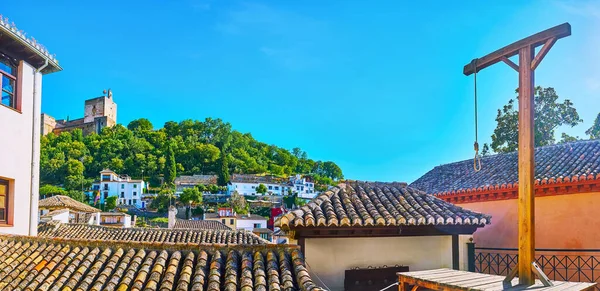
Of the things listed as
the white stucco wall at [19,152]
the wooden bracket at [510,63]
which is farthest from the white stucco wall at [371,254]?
the white stucco wall at [19,152]

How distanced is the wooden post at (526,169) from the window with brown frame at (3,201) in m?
11.8

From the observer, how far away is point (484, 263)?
1255cm

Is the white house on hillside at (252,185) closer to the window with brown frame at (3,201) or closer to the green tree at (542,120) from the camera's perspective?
the green tree at (542,120)

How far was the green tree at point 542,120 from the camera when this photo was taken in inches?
818

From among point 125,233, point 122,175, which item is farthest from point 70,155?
point 125,233

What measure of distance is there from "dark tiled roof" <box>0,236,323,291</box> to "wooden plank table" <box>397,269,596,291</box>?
162cm

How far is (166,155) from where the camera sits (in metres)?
105

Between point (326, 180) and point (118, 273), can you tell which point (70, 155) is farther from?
point (118, 273)

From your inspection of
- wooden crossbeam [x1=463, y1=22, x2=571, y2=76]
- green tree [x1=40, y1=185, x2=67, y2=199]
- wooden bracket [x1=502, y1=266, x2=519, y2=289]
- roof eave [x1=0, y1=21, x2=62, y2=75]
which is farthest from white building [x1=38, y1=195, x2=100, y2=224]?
green tree [x1=40, y1=185, x2=67, y2=199]

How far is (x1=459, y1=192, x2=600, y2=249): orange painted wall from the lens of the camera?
433 inches

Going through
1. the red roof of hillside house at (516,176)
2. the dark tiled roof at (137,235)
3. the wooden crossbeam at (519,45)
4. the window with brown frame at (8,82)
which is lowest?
the dark tiled roof at (137,235)

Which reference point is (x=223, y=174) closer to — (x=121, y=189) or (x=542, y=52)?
(x=121, y=189)

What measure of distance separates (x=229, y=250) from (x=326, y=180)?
4347 inches

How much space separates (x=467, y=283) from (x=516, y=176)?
28.4 ft
